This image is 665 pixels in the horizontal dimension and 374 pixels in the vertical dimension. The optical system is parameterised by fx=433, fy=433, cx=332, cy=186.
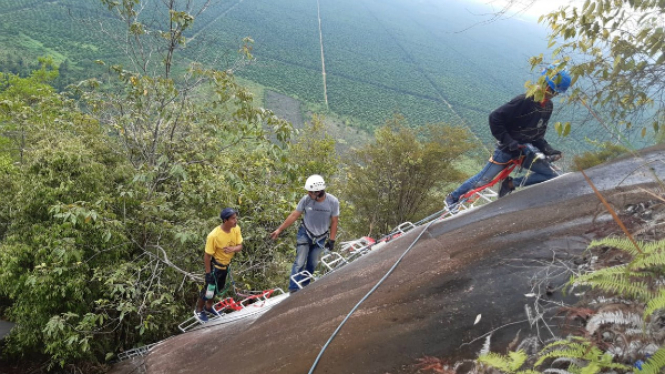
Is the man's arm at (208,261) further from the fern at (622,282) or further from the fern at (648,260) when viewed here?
the fern at (648,260)

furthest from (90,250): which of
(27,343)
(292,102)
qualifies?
(292,102)

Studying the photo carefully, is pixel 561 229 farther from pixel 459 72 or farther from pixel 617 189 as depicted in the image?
pixel 459 72

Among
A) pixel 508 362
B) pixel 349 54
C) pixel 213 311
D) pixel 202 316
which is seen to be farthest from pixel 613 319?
pixel 349 54

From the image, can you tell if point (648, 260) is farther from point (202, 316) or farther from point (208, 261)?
point (202, 316)

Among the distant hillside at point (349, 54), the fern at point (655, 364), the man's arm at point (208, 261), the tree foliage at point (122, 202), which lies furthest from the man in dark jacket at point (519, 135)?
the distant hillside at point (349, 54)

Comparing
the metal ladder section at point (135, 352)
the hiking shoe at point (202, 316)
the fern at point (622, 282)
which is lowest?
the metal ladder section at point (135, 352)

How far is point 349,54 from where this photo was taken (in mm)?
119062

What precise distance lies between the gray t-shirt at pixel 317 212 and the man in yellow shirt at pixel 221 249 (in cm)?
109

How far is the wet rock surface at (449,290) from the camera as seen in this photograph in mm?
3266

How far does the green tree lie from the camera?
25.6m

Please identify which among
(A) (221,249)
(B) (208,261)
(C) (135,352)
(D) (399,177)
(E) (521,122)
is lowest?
(D) (399,177)

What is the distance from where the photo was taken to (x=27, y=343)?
814 centimetres

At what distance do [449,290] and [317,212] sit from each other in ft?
11.4

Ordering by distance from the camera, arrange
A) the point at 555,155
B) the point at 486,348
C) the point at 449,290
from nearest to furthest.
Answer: the point at 486,348 → the point at 449,290 → the point at 555,155
